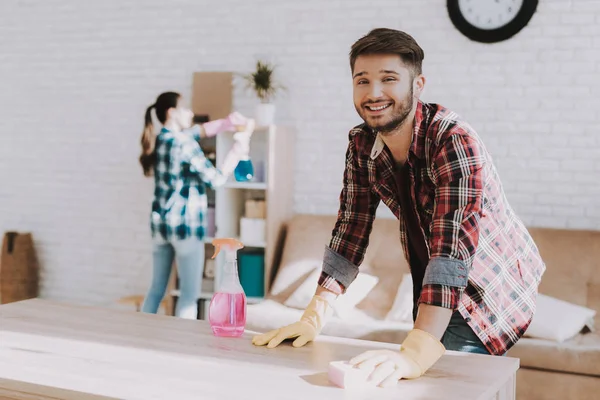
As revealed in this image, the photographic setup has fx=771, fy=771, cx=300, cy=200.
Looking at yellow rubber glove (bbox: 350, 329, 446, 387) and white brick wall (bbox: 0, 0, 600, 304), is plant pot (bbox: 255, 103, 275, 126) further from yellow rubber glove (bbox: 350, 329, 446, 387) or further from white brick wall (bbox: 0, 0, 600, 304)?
yellow rubber glove (bbox: 350, 329, 446, 387)

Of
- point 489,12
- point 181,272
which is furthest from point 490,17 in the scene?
point 181,272

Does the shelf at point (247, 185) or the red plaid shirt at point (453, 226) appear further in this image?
the shelf at point (247, 185)

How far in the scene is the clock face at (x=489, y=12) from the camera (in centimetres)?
432

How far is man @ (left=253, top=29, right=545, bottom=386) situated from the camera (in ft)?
5.91

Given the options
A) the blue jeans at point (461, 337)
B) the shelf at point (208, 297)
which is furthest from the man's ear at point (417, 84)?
the shelf at point (208, 297)

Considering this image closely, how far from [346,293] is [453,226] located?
2329 millimetres

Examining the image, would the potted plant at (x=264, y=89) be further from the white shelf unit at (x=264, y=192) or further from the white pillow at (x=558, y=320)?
the white pillow at (x=558, y=320)

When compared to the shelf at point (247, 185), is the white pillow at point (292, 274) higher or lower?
lower

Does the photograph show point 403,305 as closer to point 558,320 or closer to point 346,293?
point 346,293

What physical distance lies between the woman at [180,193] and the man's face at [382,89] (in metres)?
2.49

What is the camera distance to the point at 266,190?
462 cm

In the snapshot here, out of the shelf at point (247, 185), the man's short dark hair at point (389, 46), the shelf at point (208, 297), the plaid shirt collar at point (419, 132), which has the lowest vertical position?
the shelf at point (208, 297)

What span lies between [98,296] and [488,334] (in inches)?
158

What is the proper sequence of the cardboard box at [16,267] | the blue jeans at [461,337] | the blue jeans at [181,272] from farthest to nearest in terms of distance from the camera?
the cardboard box at [16,267]
the blue jeans at [181,272]
the blue jeans at [461,337]
